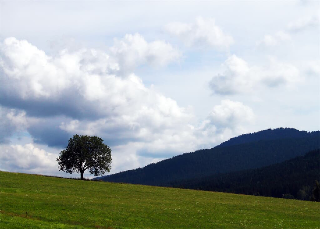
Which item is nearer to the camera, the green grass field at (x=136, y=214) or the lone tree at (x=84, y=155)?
the green grass field at (x=136, y=214)

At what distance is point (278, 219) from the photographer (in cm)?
5128

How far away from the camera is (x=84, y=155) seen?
10250cm

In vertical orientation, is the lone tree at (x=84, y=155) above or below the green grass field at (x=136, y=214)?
above

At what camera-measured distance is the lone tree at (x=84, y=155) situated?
103 metres

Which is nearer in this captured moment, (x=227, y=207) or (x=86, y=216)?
(x=86, y=216)

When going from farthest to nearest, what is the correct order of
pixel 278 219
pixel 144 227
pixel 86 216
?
A: pixel 278 219 < pixel 86 216 < pixel 144 227

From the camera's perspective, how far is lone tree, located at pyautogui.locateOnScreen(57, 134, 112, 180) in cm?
10319

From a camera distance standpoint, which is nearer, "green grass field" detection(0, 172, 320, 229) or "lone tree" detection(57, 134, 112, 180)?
"green grass field" detection(0, 172, 320, 229)

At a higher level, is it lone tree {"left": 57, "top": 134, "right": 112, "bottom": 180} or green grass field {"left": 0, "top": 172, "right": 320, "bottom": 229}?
lone tree {"left": 57, "top": 134, "right": 112, "bottom": 180}

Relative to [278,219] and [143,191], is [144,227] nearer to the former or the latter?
[278,219]

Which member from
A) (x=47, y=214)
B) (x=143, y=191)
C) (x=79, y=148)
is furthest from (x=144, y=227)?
(x=79, y=148)

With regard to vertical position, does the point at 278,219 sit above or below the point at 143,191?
below

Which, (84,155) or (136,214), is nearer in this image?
(136,214)

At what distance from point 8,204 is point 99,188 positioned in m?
31.0
